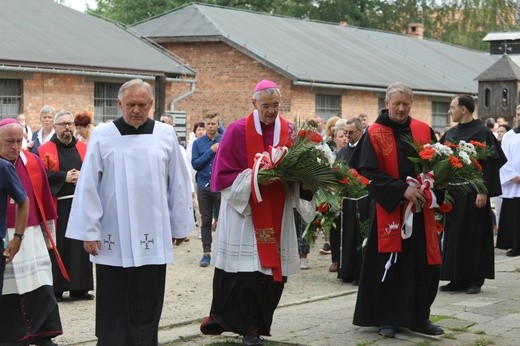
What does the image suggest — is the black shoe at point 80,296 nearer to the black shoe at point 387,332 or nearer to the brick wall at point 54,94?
the black shoe at point 387,332

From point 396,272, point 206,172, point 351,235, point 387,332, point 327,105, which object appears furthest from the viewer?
point 327,105

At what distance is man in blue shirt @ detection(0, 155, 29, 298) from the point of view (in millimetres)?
8094

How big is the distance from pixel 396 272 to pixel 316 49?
26789 millimetres

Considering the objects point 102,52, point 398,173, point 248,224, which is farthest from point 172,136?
point 102,52

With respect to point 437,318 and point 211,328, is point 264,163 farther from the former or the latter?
point 437,318

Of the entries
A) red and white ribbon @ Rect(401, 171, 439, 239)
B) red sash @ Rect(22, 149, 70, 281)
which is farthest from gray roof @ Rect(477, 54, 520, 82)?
red sash @ Rect(22, 149, 70, 281)

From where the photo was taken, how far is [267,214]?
886cm

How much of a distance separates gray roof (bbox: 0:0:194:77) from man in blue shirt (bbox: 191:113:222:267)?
8605 millimetres

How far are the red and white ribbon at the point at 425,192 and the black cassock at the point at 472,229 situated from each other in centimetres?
265

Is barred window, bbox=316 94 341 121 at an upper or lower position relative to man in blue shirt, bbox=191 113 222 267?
upper

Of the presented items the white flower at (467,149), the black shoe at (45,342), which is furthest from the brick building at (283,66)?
the black shoe at (45,342)

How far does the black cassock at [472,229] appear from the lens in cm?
1180

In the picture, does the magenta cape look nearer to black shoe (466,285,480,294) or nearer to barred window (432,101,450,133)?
black shoe (466,285,480,294)

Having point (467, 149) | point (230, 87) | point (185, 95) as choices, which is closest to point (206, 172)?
point (467, 149)
